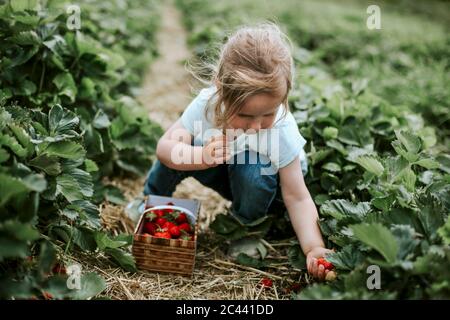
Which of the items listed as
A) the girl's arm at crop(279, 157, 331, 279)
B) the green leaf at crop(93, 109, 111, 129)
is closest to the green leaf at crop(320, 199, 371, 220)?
the girl's arm at crop(279, 157, 331, 279)

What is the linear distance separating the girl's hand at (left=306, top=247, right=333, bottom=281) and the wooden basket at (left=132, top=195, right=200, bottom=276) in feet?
1.60

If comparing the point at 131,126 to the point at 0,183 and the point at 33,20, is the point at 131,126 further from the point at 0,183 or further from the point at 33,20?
the point at 0,183

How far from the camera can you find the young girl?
6.45 feet

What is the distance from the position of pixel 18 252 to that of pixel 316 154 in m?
1.59

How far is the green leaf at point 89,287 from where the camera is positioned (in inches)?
66.3

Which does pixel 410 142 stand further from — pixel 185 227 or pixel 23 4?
pixel 23 4

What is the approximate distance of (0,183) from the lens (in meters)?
1.47

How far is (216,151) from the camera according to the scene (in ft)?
6.79

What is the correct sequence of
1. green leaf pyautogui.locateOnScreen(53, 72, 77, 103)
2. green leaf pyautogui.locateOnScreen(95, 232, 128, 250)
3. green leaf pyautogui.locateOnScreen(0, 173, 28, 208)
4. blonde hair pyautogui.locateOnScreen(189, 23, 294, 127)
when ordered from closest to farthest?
green leaf pyautogui.locateOnScreen(0, 173, 28, 208), blonde hair pyautogui.locateOnScreen(189, 23, 294, 127), green leaf pyautogui.locateOnScreen(95, 232, 128, 250), green leaf pyautogui.locateOnScreen(53, 72, 77, 103)

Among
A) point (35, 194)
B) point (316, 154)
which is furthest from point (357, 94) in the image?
point (35, 194)

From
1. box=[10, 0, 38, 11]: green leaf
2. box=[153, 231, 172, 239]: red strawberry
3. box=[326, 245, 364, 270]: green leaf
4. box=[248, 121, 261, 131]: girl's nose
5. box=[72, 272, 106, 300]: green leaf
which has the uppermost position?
box=[10, 0, 38, 11]: green leaf

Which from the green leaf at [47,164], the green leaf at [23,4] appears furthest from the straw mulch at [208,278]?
the green leaf at [23,4]

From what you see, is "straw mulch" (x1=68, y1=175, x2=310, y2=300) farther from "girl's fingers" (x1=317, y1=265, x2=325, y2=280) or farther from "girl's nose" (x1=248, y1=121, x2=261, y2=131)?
"girl's nose" (x1=248, y1=121, x2=261, y2=131)

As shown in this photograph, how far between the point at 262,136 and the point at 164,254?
0.69m
